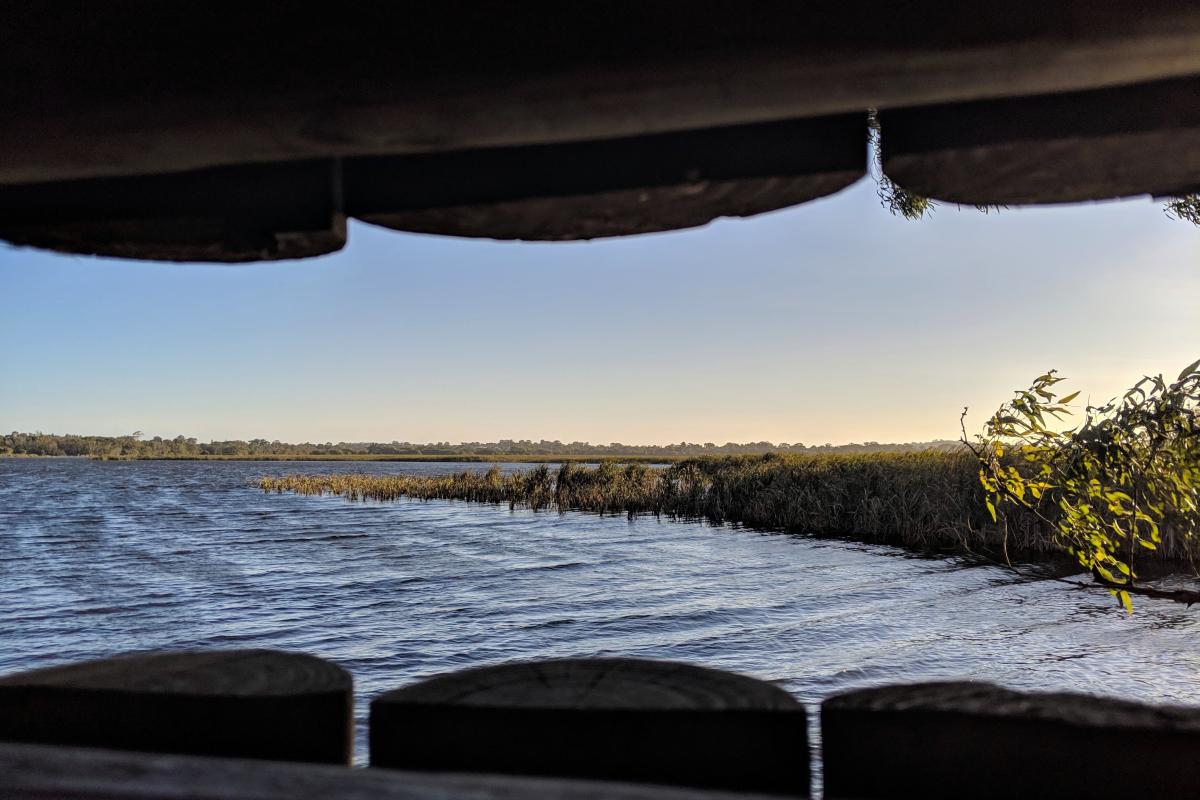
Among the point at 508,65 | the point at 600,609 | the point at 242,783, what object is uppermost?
the point at 508,65

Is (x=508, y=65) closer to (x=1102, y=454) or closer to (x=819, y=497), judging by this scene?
(x=1102, y=454)

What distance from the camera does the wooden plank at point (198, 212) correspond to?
1652 millimetres

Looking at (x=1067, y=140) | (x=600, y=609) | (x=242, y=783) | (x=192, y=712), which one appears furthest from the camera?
(x=600, y=609)

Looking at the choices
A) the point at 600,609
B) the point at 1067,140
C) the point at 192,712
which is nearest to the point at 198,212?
the point at 192,712

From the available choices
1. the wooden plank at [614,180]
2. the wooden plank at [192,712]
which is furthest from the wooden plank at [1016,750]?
the wooden plank at [614,180]

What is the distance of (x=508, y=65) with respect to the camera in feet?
4.49

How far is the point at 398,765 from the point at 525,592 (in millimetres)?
14283

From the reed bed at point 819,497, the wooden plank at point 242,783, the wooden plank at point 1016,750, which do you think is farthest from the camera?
the reed bed at point 819,497

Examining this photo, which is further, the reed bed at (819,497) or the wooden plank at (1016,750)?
the reed bed at (819,497)

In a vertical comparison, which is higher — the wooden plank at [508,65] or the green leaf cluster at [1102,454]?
the wooden plank at [508,65]

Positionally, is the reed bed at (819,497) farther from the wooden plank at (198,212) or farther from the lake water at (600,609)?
the wooden plank at (198,212)

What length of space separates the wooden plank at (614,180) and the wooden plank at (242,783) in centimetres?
109

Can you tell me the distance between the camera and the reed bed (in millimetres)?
18406

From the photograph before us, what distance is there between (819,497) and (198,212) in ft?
77.1
